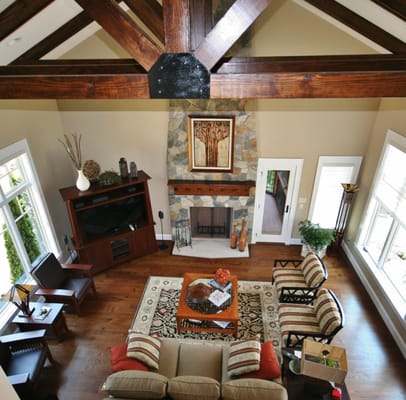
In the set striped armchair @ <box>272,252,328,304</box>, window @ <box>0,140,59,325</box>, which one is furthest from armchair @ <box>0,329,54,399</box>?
striped armchair @ <box>272,252,328,304</box>

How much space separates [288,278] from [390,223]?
1826 mm

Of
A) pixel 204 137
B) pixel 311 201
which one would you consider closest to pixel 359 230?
A: pixel 311 201

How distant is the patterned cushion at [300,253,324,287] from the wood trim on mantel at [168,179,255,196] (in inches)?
64.9

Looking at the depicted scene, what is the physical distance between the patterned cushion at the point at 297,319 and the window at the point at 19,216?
387cm

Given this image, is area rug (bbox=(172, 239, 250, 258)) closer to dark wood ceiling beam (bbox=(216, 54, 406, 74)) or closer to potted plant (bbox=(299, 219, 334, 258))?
potted plant (bbox=(299, 219, 334, 258))

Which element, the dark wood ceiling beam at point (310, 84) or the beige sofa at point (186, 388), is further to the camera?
the beige sofa at point (186, 388)

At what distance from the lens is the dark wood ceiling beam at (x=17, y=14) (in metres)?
2.89

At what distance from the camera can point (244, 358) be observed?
323cm

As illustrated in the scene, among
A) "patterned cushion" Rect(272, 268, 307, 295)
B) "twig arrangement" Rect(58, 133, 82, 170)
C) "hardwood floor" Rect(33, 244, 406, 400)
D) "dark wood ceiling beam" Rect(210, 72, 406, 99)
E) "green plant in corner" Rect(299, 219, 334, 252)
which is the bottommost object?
"hardwood floor" Rect(33, 244, 406, 400)

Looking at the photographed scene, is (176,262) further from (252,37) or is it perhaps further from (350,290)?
(252,37)

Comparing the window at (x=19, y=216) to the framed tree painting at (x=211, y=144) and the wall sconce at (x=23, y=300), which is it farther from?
the framed tree painting at (x=211, y=144)

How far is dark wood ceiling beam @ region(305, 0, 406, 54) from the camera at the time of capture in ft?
11.8

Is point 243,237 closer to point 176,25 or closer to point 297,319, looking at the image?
point 297,319

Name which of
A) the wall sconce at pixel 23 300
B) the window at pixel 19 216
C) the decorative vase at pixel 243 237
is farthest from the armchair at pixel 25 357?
the decorative vase at pixel 243 237
